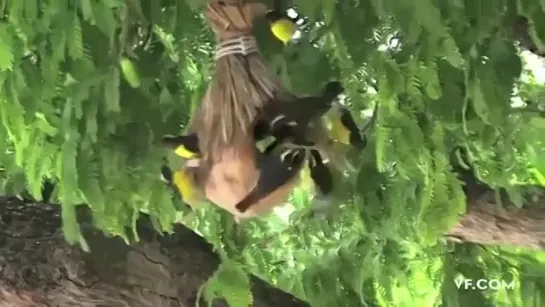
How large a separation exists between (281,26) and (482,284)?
45 cm

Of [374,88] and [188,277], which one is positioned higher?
[374,88]

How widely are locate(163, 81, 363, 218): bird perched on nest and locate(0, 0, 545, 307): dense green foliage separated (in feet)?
0.16

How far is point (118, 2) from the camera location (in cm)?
67

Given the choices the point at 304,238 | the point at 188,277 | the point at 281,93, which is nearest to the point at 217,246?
the point at 188,277

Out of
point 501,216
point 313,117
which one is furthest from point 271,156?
point 501,216

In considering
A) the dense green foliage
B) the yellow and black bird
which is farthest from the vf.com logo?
the yellow and black bird

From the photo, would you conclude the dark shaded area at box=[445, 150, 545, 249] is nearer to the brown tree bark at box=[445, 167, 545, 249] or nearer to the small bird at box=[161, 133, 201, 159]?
the brown tree bark at box=[445, 167, 545, 249]

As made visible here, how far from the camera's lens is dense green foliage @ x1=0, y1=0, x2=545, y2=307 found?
64cm

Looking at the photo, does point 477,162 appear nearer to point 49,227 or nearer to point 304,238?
point 304,238

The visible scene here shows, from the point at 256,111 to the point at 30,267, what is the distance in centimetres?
43

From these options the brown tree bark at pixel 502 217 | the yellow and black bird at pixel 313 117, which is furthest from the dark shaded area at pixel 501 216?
the yellow and black bird at pixel 313 117

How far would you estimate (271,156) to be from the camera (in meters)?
0.66

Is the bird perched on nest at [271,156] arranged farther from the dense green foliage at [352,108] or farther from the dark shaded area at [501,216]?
the dark shaded area at [501,216]

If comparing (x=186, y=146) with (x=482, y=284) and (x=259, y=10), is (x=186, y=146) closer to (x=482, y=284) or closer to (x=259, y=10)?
(x=259, y=10)
